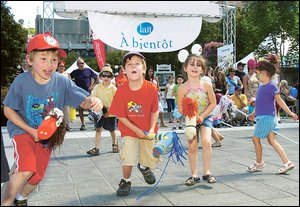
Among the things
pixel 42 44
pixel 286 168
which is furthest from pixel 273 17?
pixel 286 168

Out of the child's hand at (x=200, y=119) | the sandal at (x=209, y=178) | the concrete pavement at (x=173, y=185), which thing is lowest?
the concrete pavement at (x=173, y=185)

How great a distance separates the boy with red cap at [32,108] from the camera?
299 centimetres

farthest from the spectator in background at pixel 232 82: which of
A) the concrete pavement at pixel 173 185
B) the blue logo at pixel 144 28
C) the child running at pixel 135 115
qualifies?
the child running at pixel 135 115

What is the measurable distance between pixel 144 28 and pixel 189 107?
753 centimetres

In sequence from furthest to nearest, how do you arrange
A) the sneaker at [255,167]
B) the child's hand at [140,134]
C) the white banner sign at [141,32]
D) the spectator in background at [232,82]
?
1. the white banner sign at [141,32]
2. the spectator in background at [232,82]
3. the sneaker at [255,167]
4. the child's hand at [140,134]

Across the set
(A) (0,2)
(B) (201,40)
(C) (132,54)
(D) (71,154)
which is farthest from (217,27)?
(A) (0,2)

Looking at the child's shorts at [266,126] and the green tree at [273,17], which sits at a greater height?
the green tree at [273,17]

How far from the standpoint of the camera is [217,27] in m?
27.3

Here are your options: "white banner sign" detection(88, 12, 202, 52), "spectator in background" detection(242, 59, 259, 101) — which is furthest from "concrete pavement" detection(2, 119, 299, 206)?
"white banner sign" detection(88, 12, 202, 52)

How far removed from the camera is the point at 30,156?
3.02m

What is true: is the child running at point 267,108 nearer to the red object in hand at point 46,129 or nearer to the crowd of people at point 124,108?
the crowd of people at point 124,108

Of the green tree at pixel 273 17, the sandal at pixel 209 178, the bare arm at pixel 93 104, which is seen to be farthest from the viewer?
the sandal at pixel 209 178

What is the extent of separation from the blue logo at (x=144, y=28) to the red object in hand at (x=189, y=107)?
7.41 m

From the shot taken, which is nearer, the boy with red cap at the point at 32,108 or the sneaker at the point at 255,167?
the boy with red cap at the point at 32,108
